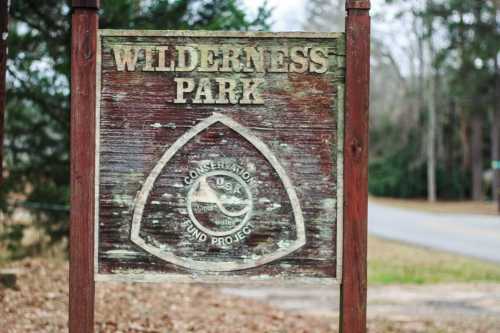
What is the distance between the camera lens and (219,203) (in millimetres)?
3971

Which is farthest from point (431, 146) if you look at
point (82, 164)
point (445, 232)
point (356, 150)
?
point (82, 164)

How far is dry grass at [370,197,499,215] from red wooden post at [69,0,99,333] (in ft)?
102

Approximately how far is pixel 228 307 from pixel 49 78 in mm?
3724

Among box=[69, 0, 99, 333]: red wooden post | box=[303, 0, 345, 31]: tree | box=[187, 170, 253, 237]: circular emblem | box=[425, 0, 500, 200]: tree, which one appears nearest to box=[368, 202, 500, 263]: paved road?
box=[425, 0, 500, 200]: tree

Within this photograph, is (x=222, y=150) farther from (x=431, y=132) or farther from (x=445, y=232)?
(x=431, y=132)

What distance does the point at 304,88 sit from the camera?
3.99 metres

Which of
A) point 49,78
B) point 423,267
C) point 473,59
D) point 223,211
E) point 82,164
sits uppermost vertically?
point 473,59

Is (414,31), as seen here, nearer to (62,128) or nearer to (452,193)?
(452,193)

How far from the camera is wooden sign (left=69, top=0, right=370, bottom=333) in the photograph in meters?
3.94

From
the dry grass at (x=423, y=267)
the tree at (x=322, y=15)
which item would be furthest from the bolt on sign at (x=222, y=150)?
the tree at (x=322, y=15)

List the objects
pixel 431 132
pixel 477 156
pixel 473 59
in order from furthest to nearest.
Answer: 1. pixel 477 156
2. pixel 431 132
3. pixel 473 59

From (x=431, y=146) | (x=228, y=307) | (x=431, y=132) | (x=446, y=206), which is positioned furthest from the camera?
(x=431, y=146)

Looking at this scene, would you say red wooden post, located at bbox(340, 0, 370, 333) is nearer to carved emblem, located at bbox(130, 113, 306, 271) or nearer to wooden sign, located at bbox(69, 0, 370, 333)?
wooden sign, located at bbox(69, 0, 370, 333)

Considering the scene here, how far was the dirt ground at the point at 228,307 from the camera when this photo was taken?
276 inches
